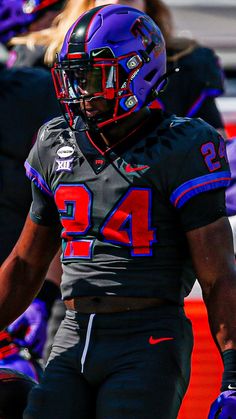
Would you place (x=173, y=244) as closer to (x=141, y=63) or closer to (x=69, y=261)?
(x=69, y=261)

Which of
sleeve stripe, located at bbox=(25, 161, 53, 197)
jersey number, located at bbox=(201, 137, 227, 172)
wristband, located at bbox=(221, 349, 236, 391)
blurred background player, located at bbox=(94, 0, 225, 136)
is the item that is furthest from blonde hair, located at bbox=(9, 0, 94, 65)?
wristband, located at bbox=(221, 349, 236, 391)

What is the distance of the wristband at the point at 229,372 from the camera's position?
2.87 m

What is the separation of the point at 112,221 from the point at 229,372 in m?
0.53

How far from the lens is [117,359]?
299 cm

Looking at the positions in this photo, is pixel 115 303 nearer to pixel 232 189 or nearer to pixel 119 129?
pixel 119 129

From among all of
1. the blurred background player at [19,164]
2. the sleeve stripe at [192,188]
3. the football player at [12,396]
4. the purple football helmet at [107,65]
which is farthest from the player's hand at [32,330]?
the sleeve stripe at [192,188]

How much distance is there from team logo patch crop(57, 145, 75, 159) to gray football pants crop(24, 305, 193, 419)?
453mm

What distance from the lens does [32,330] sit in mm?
4160

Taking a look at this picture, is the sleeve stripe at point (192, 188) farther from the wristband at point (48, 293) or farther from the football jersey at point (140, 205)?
the wristband at point (48, 293)

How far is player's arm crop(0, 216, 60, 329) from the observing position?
11.0 feet

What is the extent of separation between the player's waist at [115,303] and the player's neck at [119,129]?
17.8 inches

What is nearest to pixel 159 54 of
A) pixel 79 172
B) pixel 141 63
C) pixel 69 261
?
pixel 141 63

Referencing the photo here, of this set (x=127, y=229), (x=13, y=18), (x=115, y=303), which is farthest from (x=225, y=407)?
(x=13, y=18)

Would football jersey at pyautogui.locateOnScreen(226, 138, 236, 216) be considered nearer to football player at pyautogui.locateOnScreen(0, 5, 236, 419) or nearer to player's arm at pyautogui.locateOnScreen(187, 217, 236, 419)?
football player at pyautogui.locateOnScreen(0, 5, 236, 419)
